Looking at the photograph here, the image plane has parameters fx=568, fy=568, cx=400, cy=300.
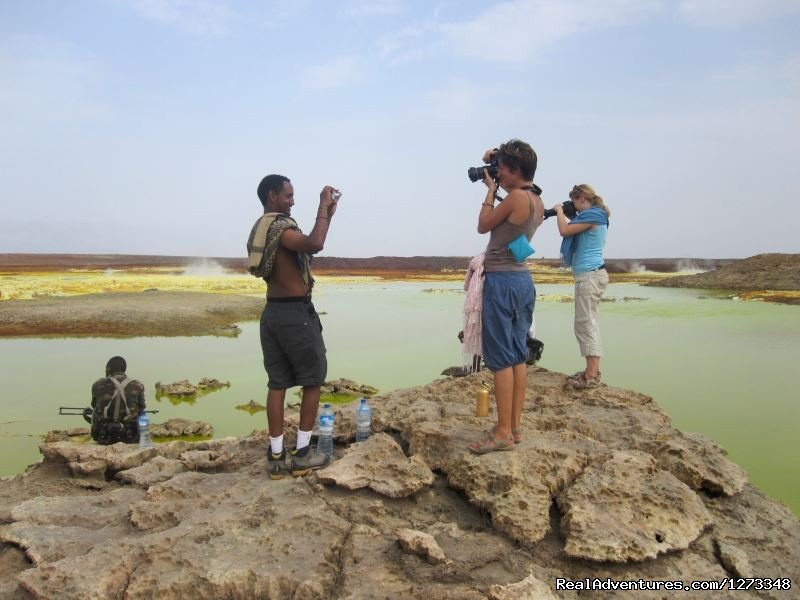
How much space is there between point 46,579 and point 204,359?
27.9 feet

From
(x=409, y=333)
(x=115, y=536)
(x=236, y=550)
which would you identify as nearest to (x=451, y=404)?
(x=236, y=550)

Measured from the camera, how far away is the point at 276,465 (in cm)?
339

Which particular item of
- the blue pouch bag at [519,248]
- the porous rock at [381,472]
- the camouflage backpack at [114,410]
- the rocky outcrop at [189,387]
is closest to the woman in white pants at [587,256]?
the blue pouch bag at [519,248]

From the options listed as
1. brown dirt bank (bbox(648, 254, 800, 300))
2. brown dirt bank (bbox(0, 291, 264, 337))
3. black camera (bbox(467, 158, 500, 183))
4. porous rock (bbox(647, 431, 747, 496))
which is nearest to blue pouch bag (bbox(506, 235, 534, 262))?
black camera (bbox(467, 158, 500, 183))

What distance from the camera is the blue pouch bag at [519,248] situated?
332cm

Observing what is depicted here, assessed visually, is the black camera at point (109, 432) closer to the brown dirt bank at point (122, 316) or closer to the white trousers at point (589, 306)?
the white trousers at point (589, 306)

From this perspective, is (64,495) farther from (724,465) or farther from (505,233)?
(724,465)

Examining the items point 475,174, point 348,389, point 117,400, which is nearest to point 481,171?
point 475,174

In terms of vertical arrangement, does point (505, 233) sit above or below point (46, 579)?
above

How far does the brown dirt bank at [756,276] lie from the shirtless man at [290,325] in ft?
91.6

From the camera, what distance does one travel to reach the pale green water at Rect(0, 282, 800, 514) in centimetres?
604

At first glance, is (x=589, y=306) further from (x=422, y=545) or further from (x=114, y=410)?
(x=114, y=410)

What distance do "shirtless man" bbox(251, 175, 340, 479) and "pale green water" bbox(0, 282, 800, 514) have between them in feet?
10.9

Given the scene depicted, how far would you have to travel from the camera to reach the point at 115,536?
2.98 meters
